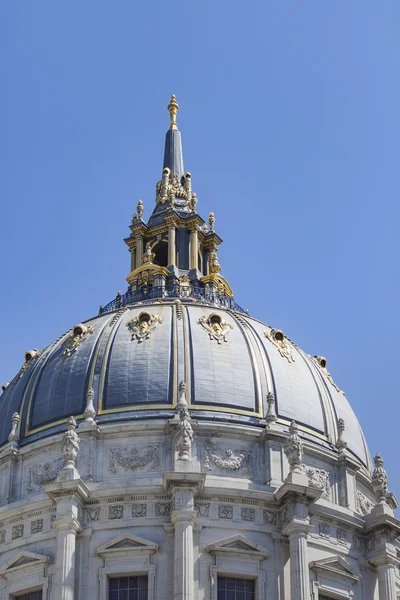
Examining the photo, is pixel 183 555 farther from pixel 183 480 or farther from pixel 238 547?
pixel 183 480

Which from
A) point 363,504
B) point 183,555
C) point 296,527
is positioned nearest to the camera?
point 183,555

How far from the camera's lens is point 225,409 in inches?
3169

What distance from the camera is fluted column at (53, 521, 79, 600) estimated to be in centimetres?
7300

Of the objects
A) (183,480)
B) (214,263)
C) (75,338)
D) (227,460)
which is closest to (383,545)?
(227,460)

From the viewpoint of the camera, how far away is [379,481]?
82062 millimetres

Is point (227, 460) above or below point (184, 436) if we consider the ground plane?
below

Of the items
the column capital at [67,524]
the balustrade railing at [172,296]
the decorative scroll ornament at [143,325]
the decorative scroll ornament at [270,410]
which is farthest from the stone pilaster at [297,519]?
the balustrade railing at [172,296]

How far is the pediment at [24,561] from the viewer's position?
74.9 meters

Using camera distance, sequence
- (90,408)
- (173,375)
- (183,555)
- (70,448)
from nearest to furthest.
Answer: (183,555)
(70,448)
(90,408)
(173,375)

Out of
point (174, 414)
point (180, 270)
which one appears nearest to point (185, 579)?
point (174, 414)

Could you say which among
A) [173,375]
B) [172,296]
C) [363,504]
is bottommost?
[363,504]

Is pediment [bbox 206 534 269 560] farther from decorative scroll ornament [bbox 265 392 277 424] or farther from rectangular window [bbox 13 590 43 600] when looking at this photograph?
rectangular window [bbox 13 590 43 600]

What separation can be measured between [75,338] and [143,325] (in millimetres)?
3296

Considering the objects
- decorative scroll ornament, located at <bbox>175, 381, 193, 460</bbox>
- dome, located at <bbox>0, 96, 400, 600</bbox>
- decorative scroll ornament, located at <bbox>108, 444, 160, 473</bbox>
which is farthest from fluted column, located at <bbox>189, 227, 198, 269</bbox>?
decorative scroll ornament, located at <bbox>108, 444, 160, 473</bbox>
